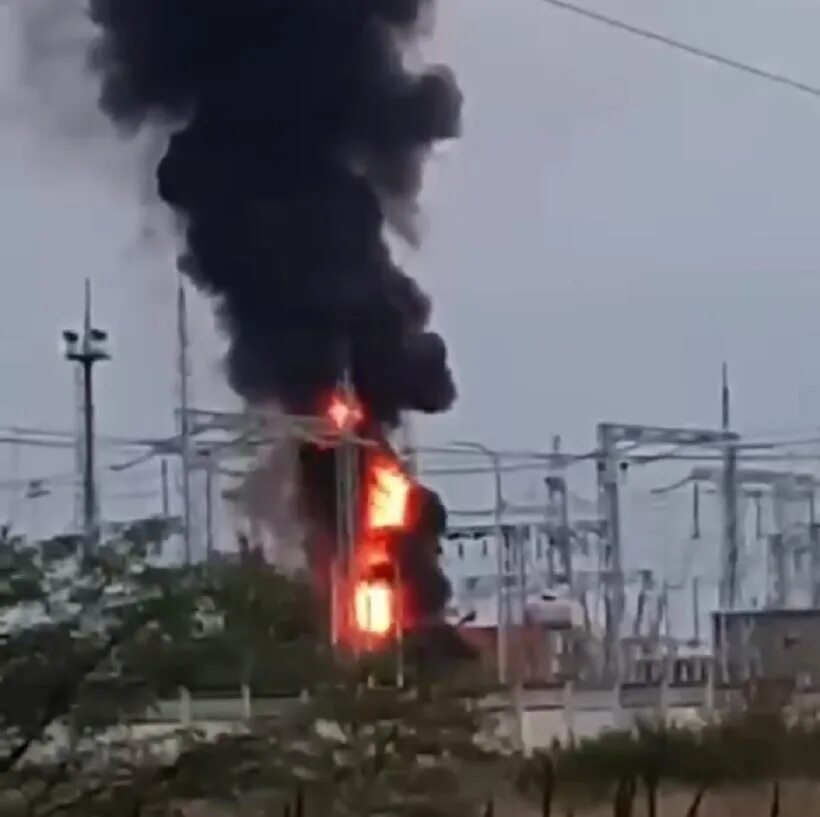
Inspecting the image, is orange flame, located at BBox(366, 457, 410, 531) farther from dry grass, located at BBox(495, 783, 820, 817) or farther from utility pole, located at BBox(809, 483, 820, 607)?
utility pole, located at BBox(809, 483, 820, 607)

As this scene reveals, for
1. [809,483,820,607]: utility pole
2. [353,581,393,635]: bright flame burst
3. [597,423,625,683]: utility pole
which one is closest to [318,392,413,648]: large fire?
[353,581,393,635]: bright flame burst

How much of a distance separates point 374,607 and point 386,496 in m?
1.50

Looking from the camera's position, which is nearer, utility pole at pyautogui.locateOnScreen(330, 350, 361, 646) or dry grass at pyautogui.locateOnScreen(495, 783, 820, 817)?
dry grass at pyautogui.locateOnScreen(495, 783, 820, 817)

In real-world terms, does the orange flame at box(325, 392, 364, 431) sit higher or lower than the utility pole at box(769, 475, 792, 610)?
higher

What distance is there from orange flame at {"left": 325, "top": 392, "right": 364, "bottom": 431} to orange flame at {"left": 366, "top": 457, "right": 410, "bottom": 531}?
891 mm

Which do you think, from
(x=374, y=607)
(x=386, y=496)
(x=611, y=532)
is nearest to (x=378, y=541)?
(x=386, y=496)

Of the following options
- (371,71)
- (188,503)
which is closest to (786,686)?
(188,503)

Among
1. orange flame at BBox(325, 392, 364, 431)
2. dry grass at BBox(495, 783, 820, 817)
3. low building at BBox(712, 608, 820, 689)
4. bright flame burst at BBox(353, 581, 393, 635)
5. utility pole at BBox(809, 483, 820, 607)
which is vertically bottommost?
dry grass at BBox(495, 783, 820, 817)

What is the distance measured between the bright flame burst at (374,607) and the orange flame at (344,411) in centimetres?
223

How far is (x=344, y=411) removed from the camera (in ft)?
52.2

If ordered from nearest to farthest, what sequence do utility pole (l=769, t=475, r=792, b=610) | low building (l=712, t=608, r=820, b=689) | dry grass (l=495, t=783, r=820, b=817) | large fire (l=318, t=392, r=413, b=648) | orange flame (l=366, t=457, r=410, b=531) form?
dry grass (l=495, t=783, r=820, b=817) → large fire (l=318, t=392, r=413, b=648) → low building (l=712, t=608, r=820, b=689) → orange flame (l=366, t=457, r=410, b=531) → utility pole (l=769, t=475, r=792, b=610)

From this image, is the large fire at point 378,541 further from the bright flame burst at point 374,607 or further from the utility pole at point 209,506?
the utility pole at point 209,506

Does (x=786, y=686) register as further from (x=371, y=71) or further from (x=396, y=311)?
(x=371, y=71)

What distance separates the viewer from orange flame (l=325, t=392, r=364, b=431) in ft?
51.1
